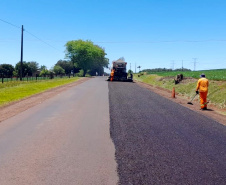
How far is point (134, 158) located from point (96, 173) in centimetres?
105

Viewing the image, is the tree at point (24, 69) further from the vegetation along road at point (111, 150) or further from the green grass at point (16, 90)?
the vegetation along road at point (111, 150)

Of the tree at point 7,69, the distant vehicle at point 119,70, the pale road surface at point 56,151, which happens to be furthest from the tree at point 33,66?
the pale road surface at point 56,151

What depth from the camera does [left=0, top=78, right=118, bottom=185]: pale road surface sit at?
445 centimetres

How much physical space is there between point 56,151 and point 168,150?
2.47 metres

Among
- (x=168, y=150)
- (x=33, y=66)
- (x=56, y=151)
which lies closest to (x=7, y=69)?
(x=33, y=66)

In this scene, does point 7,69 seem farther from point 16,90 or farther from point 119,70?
point 16,90

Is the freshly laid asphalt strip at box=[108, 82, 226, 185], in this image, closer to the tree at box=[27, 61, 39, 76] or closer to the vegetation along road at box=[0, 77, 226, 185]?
the vegetation along road at box=[0, 77, 226, 185]

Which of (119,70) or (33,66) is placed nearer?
(119,70)

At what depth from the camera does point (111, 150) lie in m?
6.03

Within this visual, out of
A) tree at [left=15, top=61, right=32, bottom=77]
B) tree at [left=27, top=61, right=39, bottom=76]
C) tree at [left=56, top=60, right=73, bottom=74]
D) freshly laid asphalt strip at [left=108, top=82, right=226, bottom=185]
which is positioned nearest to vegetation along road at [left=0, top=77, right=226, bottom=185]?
freshly laid asphalt strip at [left=108, top=82, right=226, bottom=185]

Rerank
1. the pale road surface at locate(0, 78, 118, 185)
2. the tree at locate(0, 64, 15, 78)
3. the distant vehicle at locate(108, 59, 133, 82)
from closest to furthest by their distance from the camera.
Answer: the pale road surface at locate(0, 78, 118, 185)
the distant vehicle at locate(108, 59, 133, 82)
the tree at locate(0, 64, 15, 78)

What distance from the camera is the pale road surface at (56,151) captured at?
4.45m

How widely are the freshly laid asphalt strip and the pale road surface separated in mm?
322

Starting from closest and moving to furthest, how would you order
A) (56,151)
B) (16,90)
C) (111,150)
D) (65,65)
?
(56,151) < (111,150) < (16,90) < (65,65)
